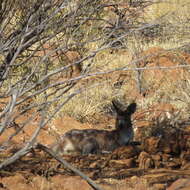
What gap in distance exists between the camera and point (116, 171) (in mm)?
5848

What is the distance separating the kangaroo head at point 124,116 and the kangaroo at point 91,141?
0.06m

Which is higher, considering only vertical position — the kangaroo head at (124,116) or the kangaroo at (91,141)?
the kangaroo head at (124,116)

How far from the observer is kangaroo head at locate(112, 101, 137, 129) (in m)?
7.88

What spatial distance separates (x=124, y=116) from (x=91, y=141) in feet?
3.22

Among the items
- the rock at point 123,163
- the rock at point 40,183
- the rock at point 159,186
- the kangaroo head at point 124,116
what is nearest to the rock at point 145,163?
the rock at point 123,163

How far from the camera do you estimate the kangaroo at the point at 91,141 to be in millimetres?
7152

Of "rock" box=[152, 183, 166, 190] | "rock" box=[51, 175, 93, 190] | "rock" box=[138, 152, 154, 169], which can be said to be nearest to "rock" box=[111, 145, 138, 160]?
"rock" box=[138, 152, 154, 169]

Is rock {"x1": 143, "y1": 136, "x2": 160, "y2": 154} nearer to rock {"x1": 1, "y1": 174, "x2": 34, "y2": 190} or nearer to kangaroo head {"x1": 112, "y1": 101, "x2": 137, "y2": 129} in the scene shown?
kangaroo head {"x1": 112, "y1": 101, "x2": 137, "y2": 129}

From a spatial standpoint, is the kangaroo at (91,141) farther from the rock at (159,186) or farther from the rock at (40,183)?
the rock at (159,186)

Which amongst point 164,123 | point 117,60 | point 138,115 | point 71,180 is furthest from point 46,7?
point 117,60

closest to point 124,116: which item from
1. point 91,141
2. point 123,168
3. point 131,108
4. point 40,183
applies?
point 131,108

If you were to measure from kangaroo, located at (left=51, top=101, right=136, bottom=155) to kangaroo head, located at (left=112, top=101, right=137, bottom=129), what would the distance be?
6cm

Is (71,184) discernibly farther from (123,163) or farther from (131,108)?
(131,108)

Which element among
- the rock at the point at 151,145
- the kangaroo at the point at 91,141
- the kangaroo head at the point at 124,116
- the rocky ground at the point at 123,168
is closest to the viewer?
the rocky ground at the point at 123,168
